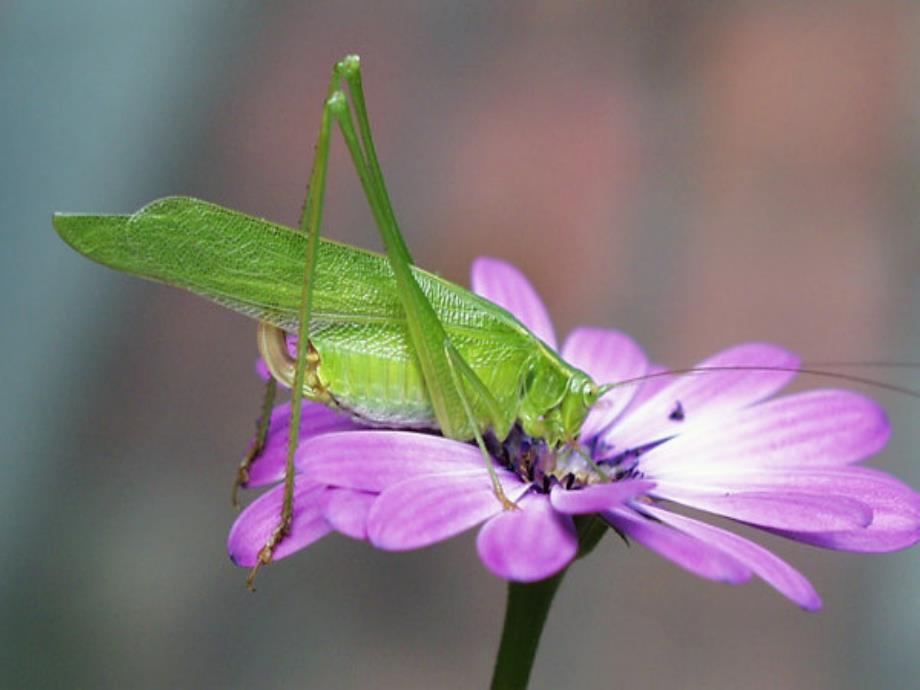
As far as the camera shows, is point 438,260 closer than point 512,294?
No

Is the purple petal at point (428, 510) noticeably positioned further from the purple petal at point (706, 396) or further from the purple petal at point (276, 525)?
the purple petal at point (706, 396)

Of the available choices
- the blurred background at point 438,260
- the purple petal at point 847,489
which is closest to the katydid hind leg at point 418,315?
the purple petal at point 847,489

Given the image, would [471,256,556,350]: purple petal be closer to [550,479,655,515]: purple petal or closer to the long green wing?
the long green wing

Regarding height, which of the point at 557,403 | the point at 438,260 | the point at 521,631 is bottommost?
the point at 521,631

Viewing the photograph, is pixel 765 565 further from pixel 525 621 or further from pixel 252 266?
pixel 252 266

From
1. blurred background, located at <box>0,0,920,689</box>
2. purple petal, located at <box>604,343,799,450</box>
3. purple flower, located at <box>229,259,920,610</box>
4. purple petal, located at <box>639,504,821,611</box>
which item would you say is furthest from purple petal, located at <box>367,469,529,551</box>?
blurred background, located at <box>0,0,920,689</box>

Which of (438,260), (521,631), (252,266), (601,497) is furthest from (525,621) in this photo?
(438,260)
